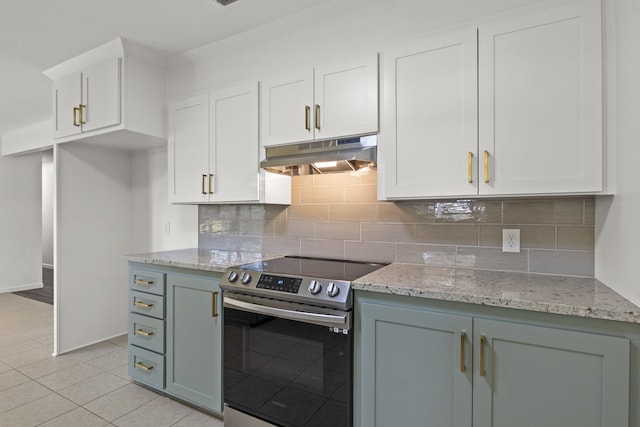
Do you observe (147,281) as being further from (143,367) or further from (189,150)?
(189,150)

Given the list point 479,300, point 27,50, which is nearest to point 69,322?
point 27,50

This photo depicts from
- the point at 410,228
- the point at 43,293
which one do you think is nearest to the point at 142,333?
the point at 410,228

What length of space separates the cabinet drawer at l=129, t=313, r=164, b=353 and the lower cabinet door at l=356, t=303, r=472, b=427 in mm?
1461

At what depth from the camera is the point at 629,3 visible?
126cm

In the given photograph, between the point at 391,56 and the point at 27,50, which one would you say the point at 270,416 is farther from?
the point at 27,50

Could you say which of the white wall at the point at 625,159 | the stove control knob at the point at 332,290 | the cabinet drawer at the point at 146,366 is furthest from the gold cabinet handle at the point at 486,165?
the cabinet drawer at the point at 146,366

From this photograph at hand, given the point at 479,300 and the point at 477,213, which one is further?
the point at 477,213

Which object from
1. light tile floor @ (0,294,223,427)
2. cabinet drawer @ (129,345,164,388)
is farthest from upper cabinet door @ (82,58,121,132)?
light tile floor @ (0,294,223,427)

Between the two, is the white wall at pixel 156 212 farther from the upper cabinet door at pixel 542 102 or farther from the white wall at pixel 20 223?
the white wall at pixel 20 223

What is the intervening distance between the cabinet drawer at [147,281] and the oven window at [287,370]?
640 mm

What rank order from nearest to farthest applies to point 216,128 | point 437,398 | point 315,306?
point 437,398
point 315,306
point 216,128

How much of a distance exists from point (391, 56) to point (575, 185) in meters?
1.09

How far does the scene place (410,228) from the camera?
82.9 inches

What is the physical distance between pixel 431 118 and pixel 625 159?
0.79 m
